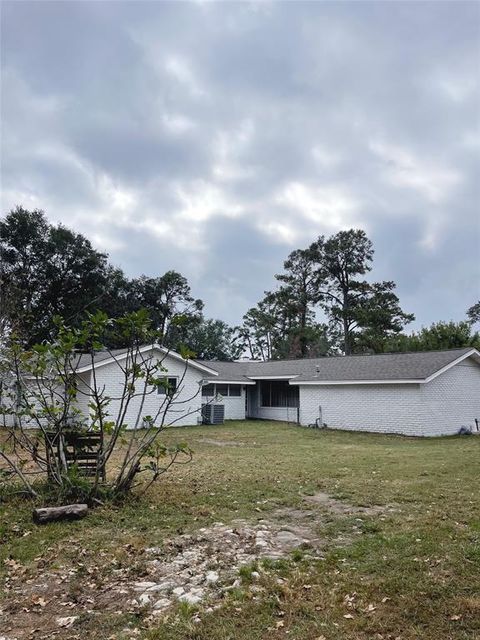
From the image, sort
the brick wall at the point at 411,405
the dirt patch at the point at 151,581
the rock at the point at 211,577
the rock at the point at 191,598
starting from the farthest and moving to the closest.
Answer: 1. the brick wall at the point at 411,405
2. the rock at the point at 211,577
3. the rock at the point at 191,598
4. the dirt patch at the point at 151,581

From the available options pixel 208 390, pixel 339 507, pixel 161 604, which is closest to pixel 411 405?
pixel 208 390

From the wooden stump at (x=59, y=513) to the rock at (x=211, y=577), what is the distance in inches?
94.3

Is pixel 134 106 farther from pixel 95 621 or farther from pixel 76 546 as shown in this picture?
pixel 95 621

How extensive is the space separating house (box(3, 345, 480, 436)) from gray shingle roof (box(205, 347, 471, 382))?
40mm

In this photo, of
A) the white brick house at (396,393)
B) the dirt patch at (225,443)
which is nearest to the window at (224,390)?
the white brick house at (396,393)

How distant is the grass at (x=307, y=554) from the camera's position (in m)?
3.13

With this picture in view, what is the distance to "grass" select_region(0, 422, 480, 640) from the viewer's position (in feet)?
10.3

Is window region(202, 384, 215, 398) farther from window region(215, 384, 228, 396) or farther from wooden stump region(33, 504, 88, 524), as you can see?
wooden stump region(33, 504, 88, 524)

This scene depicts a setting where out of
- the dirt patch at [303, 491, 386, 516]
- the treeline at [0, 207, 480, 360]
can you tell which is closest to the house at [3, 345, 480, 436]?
the dirt patch at [303, 491, 386, 516]

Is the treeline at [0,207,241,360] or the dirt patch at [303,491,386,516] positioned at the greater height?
the treeline at [0,207,241,360]

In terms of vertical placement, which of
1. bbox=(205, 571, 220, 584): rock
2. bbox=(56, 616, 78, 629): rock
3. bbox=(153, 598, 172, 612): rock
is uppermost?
bbox=(205, 571, 220, 584): rock

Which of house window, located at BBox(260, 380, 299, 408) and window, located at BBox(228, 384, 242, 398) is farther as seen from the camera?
window, located at BBox(228, 384, 242, 398)

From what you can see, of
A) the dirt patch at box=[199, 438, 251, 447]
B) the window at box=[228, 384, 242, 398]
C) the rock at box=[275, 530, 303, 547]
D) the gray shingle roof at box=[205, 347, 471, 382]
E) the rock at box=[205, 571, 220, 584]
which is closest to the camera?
the rock at box=[205, 571, 220, 584]

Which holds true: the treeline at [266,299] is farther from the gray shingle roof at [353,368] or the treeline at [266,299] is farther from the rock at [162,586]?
the rock at [162,586]
